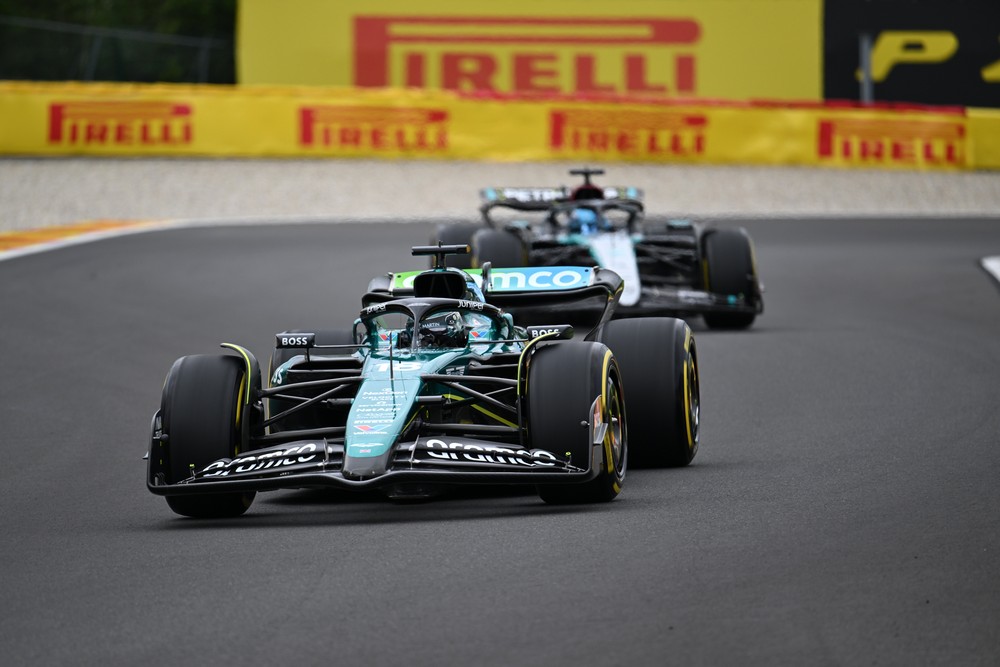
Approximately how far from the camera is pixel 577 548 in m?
7.43

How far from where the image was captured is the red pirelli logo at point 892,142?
33969 mm

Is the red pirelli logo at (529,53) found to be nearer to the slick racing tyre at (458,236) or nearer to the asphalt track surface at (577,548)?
the slick racing tyre at (458,236)

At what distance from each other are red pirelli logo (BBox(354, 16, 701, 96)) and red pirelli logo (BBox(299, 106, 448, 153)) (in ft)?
10.5

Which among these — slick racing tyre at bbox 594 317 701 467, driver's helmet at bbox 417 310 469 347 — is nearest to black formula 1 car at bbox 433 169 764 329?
slick racing tyre at bbox 594 317 701 467

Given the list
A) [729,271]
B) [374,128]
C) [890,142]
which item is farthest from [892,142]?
[729,271]

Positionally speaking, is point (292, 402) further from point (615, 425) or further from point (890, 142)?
point (890, 142)

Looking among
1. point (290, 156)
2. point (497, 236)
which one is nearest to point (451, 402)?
point (497, 236)

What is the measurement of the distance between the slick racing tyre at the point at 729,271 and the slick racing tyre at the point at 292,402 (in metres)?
7.29

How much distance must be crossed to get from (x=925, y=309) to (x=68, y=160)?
60.8 feet

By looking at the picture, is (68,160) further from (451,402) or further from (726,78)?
(451,402)

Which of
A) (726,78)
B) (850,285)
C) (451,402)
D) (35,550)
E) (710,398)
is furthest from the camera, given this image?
(726,78)

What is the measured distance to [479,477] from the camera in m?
8.17

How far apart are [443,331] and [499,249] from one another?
338 inches

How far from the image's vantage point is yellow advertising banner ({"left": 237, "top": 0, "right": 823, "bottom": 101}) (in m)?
36.8
